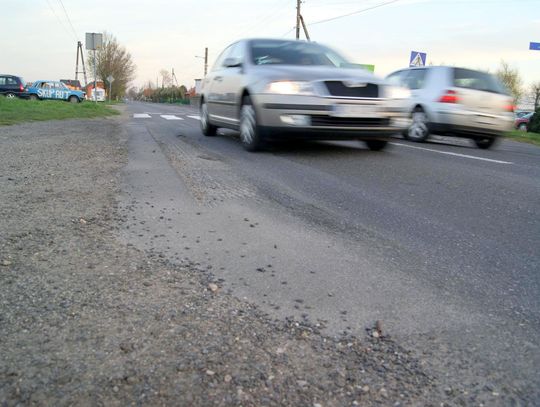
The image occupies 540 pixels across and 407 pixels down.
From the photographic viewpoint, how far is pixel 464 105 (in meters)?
8.80

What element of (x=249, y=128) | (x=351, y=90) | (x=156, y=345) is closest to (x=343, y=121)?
(x=351, y=90)

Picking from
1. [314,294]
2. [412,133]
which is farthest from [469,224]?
[412,133]

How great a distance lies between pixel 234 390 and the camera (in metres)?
Answer: 1.42

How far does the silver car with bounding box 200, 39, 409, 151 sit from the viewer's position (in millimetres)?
5887

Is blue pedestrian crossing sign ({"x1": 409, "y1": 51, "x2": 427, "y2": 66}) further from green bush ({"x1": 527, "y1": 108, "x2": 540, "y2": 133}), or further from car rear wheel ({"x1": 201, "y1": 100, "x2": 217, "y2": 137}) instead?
car rear wheel ({"x1": 201, "y1": 100, "x2": 217, "y2": 137})

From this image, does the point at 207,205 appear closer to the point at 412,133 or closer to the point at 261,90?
the point at 261,90

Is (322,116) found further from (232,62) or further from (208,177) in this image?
(232,62)

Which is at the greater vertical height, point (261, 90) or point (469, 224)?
point (261, 90)

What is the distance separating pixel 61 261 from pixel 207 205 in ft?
4.55

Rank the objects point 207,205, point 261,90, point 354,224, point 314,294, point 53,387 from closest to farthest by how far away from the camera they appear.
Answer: point 53,387 → point 314,294 → point 354,224 → point 207,205 → point 261,90

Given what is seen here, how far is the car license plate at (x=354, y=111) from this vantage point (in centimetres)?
588

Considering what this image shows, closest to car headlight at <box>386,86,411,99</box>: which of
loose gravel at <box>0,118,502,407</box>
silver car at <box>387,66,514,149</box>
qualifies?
silver car at <box>387,66,514,149</box>

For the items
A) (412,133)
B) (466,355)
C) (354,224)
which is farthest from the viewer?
(412,133)

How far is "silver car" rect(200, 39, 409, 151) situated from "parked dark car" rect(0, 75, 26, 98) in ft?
102
